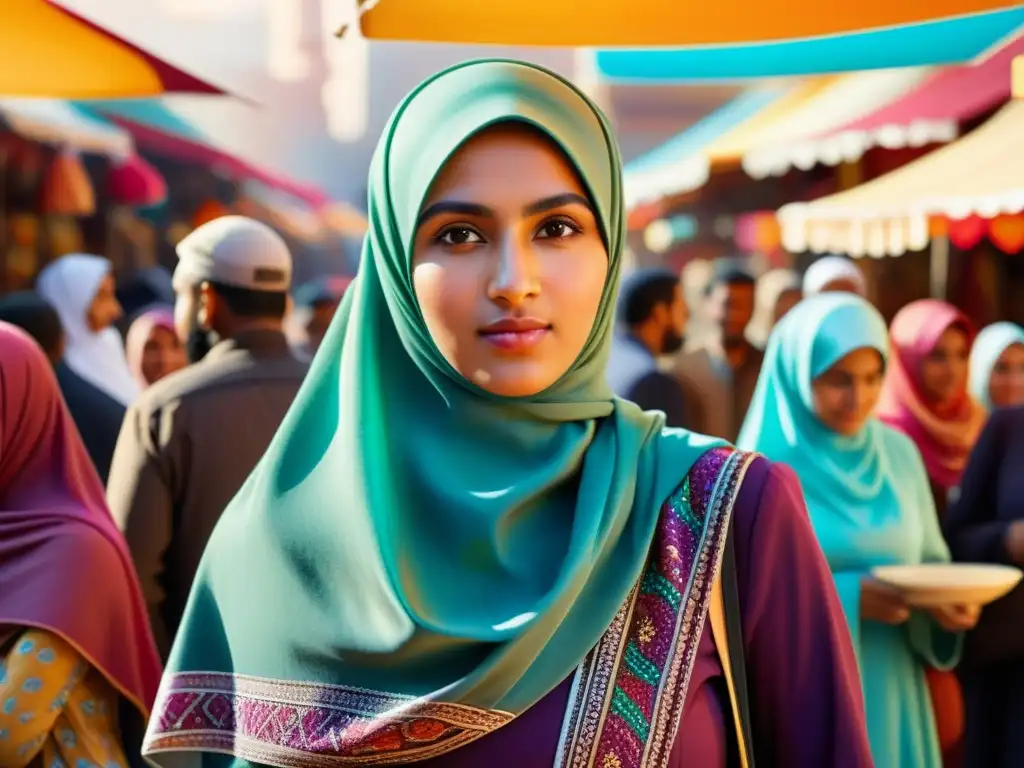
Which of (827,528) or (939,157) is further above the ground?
A: (939,157)

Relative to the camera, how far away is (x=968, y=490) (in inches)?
181

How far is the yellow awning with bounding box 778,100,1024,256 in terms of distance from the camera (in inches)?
250

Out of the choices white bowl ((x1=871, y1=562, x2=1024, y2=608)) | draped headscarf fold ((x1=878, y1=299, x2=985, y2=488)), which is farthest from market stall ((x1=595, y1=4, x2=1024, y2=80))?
white bowl ((x1=871, y1=562, x2=1024, y2=608))

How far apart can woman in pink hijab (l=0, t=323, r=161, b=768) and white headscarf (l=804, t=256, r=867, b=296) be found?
4354 millimetres

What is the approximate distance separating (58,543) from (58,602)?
0.41ft

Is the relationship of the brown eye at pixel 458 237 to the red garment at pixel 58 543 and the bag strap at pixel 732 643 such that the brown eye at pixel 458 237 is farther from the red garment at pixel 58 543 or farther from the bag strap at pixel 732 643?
the red garment at pixel 58 543

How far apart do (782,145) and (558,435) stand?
249 inches

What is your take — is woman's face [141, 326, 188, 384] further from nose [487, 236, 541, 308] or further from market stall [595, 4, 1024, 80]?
nose [487, 236, 541, 308]

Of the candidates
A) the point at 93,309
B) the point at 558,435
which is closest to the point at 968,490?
the point at 558,435

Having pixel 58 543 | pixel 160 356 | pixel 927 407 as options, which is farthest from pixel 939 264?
pixel 58 543

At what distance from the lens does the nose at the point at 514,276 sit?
1915 millimetres

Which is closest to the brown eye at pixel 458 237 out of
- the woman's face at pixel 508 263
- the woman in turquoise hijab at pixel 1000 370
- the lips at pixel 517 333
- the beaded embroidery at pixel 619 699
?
the woman's face at pixel 508 263

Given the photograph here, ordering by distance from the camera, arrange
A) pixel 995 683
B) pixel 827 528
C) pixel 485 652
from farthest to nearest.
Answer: pixel 995 683
pixel 827 528
pixel 485 652

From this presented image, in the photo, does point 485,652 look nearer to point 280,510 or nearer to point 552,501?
point 552,501
